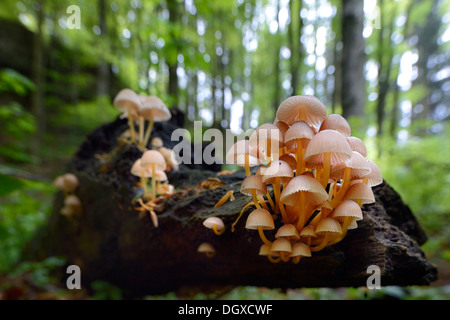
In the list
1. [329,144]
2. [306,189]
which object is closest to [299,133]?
[329,144]

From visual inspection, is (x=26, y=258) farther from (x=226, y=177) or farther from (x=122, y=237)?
Result: (x=226, y=177)

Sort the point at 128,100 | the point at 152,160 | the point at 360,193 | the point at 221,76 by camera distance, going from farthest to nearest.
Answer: the point at 221,76, the point at 128,100, the point at 152,160, the point at 360,193

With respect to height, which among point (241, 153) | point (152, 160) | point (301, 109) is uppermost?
point (301, 109)

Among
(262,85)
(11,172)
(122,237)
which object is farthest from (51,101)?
(122,237)

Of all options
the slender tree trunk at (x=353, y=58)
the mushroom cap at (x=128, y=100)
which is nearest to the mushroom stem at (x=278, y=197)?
the mushroom cap at (x=128, y=100)

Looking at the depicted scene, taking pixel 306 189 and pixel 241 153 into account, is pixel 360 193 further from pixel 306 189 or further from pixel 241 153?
pixel 241 153

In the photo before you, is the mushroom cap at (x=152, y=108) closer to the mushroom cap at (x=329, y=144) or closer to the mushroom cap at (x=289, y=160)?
the mushroom cap at (x=289, y=160)

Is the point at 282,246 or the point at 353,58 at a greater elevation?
the point at 353,58
